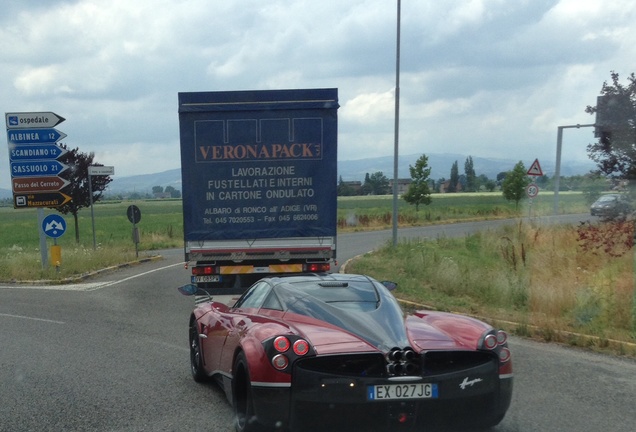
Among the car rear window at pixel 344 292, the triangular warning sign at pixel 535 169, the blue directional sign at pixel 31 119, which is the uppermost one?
the blue directional sign at pixel 31 119

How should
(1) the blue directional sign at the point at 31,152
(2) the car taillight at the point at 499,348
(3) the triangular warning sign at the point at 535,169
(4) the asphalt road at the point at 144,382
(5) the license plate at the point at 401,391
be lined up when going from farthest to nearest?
(3) the triangular warning sign at the point at 535,169
(1) the blue directional sign at the point at 31,152
(4) the asphalt road at the point at 144,382
(2) the car taillight at the point at 499,348
(5) the license plate at the point at 401,391

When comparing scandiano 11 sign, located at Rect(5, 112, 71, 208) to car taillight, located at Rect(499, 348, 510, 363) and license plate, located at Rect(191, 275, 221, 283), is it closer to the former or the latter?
license plate, located at Rect(191, 275, 221, 283)

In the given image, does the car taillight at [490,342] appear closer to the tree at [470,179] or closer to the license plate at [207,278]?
the license plate at [207,278]

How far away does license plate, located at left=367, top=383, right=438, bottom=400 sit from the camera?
15.5 feet

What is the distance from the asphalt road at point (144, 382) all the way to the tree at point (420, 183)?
121ft

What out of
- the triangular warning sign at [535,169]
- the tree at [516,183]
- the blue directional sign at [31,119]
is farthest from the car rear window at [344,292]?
the tree at [516,183]

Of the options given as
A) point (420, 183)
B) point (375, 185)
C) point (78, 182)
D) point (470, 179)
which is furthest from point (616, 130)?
point (470, 179)

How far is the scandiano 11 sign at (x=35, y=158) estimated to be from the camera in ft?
67.5

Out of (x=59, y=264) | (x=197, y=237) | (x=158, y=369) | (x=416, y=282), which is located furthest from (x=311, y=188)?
(x=59, y=264)

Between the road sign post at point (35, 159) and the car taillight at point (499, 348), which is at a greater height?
the road sign post at point (35, 159)

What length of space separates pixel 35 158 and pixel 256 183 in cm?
1107

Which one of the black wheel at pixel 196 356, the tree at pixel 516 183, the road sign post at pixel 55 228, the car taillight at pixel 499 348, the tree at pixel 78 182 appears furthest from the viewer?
the tree at pixel 516 183

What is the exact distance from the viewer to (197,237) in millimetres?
12312

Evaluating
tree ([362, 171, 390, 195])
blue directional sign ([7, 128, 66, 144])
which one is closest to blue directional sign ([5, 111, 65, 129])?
blue directional sign ([7, 128, 66, 144])
